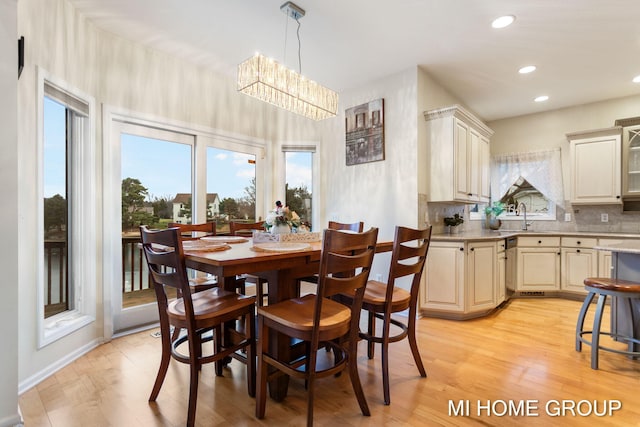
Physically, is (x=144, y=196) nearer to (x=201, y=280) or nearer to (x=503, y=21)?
(x=201, y=280)

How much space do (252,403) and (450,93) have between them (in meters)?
4.12

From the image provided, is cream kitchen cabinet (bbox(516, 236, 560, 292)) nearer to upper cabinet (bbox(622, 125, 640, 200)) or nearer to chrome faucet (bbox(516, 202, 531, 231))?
chrome faucet (bbox(516, 202, 531, 231))

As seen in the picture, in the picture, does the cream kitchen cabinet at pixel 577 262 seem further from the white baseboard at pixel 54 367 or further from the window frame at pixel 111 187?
the white baseboard at pixel 54 367

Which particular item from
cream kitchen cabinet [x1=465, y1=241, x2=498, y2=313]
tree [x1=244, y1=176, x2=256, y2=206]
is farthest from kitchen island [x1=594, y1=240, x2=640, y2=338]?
tree [x1=244, y1=176, x2=256, y2=206]

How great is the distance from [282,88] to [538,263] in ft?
13.2

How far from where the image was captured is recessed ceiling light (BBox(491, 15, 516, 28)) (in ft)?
8.36

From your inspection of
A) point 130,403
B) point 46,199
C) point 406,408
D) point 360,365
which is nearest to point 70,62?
point 46,199

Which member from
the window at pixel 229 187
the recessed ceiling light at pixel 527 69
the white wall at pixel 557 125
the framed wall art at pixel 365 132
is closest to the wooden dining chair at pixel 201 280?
the window at pixel 229 187

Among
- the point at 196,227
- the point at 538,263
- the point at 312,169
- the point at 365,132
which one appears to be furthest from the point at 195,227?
the point at 538,263

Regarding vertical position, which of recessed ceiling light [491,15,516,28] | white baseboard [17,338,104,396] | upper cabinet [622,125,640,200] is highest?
recessed ceiling light [491,15,516,28]

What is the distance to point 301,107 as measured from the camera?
102 inches

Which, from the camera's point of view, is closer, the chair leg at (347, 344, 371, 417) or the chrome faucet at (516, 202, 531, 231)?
the chair leg at (347, 344, 371, 417)

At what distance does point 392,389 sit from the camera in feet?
6.50

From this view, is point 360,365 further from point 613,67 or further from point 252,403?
point 613,67
